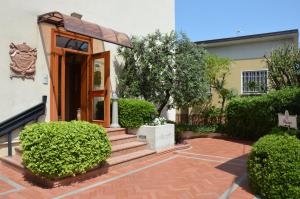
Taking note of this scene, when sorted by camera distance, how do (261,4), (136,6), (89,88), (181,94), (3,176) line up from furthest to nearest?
(261,4)
(136,6)
(181,94)
(89,88)
(3,176)

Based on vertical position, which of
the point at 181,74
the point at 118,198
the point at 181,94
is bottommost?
the point at 118,198

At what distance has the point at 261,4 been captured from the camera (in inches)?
490

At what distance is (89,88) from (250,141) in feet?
23.3

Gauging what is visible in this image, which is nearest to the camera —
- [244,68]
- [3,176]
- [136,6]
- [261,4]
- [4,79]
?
[3,176]

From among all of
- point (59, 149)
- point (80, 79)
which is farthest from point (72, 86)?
point (59, 149)

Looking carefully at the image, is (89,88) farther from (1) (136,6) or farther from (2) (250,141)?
(2) (250,141)

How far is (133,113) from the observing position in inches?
354

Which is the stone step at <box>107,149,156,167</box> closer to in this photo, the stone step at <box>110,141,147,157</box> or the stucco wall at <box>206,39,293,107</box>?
the stone step at <box>110,141,147,157</box>

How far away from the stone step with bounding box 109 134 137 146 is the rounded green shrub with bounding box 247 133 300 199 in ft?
12.7

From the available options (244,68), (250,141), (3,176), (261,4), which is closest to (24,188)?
(3,176)

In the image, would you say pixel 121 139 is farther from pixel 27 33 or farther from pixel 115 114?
pixel 27 33

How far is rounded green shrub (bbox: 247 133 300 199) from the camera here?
4.69 meters

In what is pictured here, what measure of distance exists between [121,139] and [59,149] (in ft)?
9.65

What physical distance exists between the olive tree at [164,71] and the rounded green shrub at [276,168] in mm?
4900
